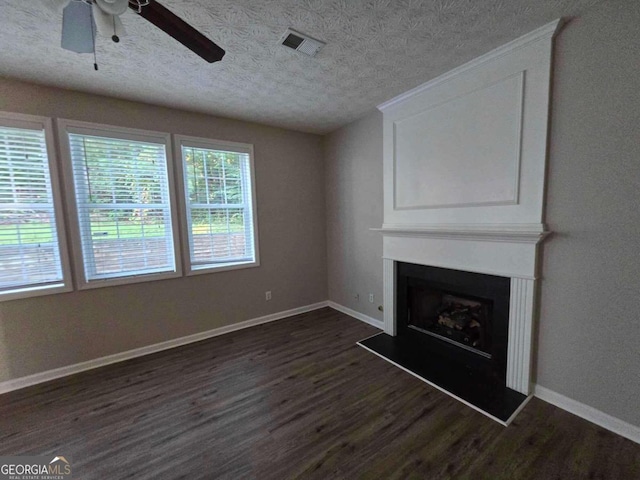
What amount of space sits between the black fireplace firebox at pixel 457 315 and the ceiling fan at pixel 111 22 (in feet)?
8.03

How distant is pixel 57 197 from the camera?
7.65ft

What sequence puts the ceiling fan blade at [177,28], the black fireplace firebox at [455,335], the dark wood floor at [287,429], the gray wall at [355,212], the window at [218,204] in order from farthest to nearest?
1. the gray wall at [355,212]
2. the window at [218,204]
3. the black fireplace firebox at [455,335]
4. the dark wood floor at [287,429]
5. the ceiling fan blade at [177,28]

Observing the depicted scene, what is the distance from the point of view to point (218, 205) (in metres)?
3.20

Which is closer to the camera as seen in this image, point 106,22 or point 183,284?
point 106,22

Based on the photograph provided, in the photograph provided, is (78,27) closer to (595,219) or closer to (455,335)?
(595,219)

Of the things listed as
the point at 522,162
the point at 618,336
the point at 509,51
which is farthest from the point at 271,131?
the point at 618,336

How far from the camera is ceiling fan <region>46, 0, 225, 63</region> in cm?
104

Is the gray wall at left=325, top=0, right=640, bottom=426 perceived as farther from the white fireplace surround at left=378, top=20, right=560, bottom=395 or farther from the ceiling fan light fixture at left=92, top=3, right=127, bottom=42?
the ceiling fan light fixture at left=92, top=3, right=127, bottom=42

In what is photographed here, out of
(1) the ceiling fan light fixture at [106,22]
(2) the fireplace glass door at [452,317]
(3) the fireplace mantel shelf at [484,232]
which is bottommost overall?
(2) the fireplace glass door at [452,317]

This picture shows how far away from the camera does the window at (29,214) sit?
218 centimetres

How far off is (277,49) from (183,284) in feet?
8.21

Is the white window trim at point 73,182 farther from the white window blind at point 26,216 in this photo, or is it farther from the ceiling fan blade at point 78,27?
the ceiling fan blade at point 78,27

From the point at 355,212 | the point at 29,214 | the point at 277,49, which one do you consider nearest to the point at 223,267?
the point at 29,214

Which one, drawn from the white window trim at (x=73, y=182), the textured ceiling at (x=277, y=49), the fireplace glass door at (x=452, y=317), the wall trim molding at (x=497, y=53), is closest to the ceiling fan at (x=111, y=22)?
the textured ceiling at (x=277, y=49)
